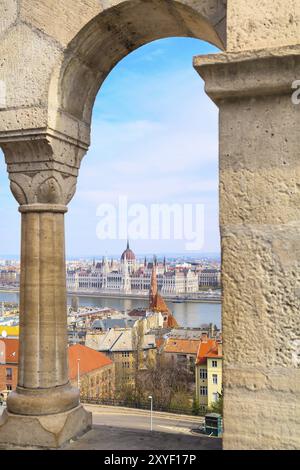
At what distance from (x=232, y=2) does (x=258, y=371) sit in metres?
1.28

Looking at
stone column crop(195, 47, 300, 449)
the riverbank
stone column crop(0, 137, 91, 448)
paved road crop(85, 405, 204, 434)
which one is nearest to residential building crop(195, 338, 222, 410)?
paved road crop(85, 405, 204, 434)

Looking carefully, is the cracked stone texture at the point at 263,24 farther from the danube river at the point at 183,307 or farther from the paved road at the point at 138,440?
the danube river at the point at 183,307

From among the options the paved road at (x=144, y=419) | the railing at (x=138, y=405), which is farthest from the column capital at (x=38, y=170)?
the railing at (x=138, y=405)

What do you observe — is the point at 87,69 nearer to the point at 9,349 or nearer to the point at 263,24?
the point at 263,24

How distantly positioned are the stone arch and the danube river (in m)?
58.9

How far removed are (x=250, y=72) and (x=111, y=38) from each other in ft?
4.53

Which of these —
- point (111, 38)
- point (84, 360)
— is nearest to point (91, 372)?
point (84, 360)

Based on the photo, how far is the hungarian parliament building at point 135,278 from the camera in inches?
3789

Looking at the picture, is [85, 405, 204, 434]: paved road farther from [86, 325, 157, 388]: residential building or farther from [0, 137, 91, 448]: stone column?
[0, 137, 91, 448]: stone column

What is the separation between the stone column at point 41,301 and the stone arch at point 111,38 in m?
0.32

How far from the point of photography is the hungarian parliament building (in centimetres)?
9625

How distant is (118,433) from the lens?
3.01 m

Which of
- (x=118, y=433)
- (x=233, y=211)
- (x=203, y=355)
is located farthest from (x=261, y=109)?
(x=203, y=355)

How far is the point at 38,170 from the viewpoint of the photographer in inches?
116
